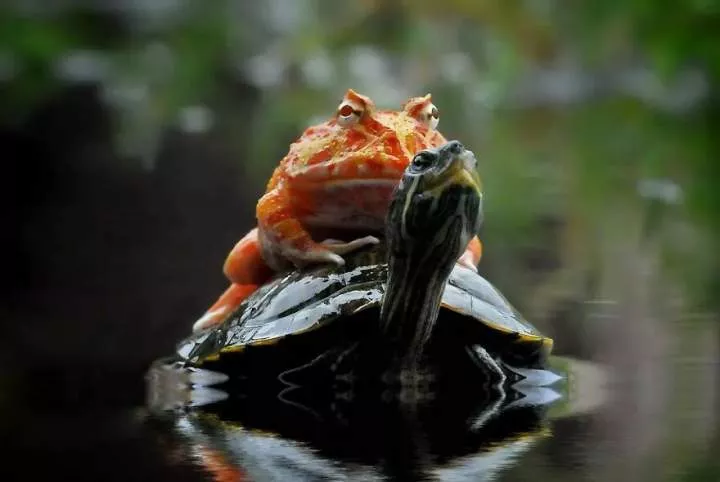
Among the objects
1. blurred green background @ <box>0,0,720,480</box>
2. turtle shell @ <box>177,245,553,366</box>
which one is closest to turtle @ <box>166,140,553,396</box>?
turtle shell @ <box>177,245,553,366</box>

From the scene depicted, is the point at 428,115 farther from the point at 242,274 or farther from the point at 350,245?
the point at 242,274

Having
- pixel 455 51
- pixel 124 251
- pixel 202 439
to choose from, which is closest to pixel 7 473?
pixel 202 439

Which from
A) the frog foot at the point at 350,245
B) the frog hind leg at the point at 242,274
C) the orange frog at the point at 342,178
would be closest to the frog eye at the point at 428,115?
the orange frog at the point at 342,178

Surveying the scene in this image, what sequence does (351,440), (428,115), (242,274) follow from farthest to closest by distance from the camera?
(242,274), (428,115), (351,440)

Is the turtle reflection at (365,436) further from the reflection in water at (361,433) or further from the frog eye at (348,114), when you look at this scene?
the frog eye at (348,114)

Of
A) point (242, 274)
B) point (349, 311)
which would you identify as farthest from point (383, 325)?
point (242, 274)

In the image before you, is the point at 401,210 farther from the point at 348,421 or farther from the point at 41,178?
the point at 41,178

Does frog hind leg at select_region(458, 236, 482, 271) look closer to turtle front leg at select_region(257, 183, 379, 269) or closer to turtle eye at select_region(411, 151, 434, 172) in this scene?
turtle front leg at select_region(257, 183, 379, 269)
